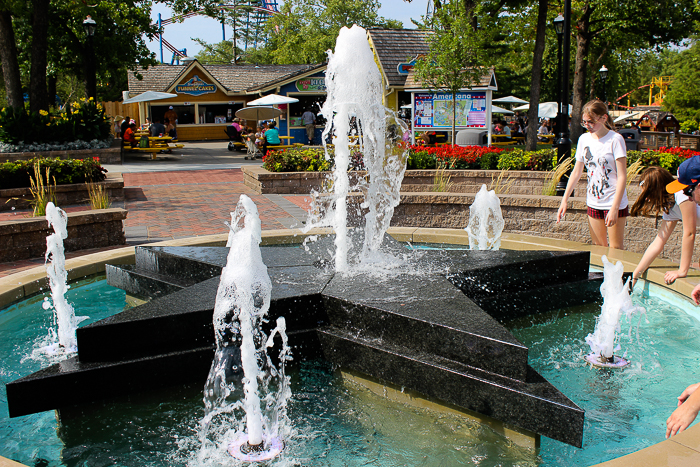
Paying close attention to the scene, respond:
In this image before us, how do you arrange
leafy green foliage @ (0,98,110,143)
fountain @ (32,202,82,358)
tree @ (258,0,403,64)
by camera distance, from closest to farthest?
1. fountain @ (32,202,82,358)
2. leafy green foliage @ (0,98,110,143)
3. tree @ (258,0,403,64)

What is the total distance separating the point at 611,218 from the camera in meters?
5.54

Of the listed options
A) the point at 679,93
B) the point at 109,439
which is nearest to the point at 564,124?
the point at 109,439

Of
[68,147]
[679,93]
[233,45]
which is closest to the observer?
[68,147]

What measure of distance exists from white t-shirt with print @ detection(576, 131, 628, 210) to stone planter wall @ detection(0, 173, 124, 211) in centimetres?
974

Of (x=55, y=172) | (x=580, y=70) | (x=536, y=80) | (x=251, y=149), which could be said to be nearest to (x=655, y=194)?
(x=55, y=172)

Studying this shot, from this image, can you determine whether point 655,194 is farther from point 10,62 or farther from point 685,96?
point 685,96

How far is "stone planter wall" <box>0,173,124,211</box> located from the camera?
11266 mm

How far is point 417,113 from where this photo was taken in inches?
853

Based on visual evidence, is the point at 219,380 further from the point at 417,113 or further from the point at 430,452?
the point at 417,113

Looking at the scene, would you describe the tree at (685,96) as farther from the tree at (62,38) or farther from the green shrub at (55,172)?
the green shrub at (55,172)

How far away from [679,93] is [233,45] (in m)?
77.9

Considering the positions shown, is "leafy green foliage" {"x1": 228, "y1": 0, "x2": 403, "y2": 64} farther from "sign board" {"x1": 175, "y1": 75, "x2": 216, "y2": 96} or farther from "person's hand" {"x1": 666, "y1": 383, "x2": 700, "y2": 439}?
"person's hand" {"x1": 666, "y1": 383, "x2": 700, "y2": 439}

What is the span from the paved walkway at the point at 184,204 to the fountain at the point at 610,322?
5.46 metres

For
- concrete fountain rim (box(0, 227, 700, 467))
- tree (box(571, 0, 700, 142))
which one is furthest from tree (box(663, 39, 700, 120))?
concrete fountain rim (box(0, 227, 700, 467))
